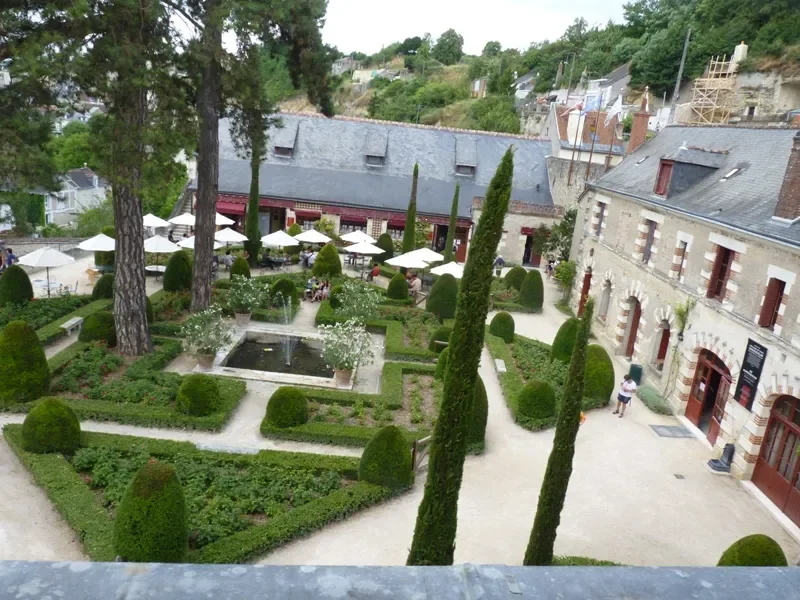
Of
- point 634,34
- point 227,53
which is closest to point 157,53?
point 227,53

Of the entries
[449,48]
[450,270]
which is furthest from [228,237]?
[449,48]

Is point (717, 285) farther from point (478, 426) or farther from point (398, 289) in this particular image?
point (398, 289)

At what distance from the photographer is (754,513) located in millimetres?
11891

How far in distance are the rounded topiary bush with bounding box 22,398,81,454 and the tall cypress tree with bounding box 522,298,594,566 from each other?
8272mm

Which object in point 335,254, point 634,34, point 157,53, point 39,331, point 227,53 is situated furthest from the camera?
point 634,34

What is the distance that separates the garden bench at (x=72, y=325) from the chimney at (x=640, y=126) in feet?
69.5

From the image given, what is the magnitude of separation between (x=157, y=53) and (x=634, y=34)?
56.8 meters

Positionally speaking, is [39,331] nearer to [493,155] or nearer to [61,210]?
[493,155]

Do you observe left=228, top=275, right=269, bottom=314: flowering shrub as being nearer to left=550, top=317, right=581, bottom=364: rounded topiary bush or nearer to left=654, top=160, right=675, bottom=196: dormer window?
left=550, top=317, right=581, bottom=364: rounded topiary bush

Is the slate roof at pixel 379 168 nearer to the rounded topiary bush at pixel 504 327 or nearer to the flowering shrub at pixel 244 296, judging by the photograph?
the flowering shrub at pixel 244 296

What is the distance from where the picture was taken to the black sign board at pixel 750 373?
12.9 metres

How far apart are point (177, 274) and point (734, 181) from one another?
1781 centimetres

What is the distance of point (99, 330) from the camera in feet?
53.1

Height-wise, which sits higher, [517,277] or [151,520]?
[517,277]
